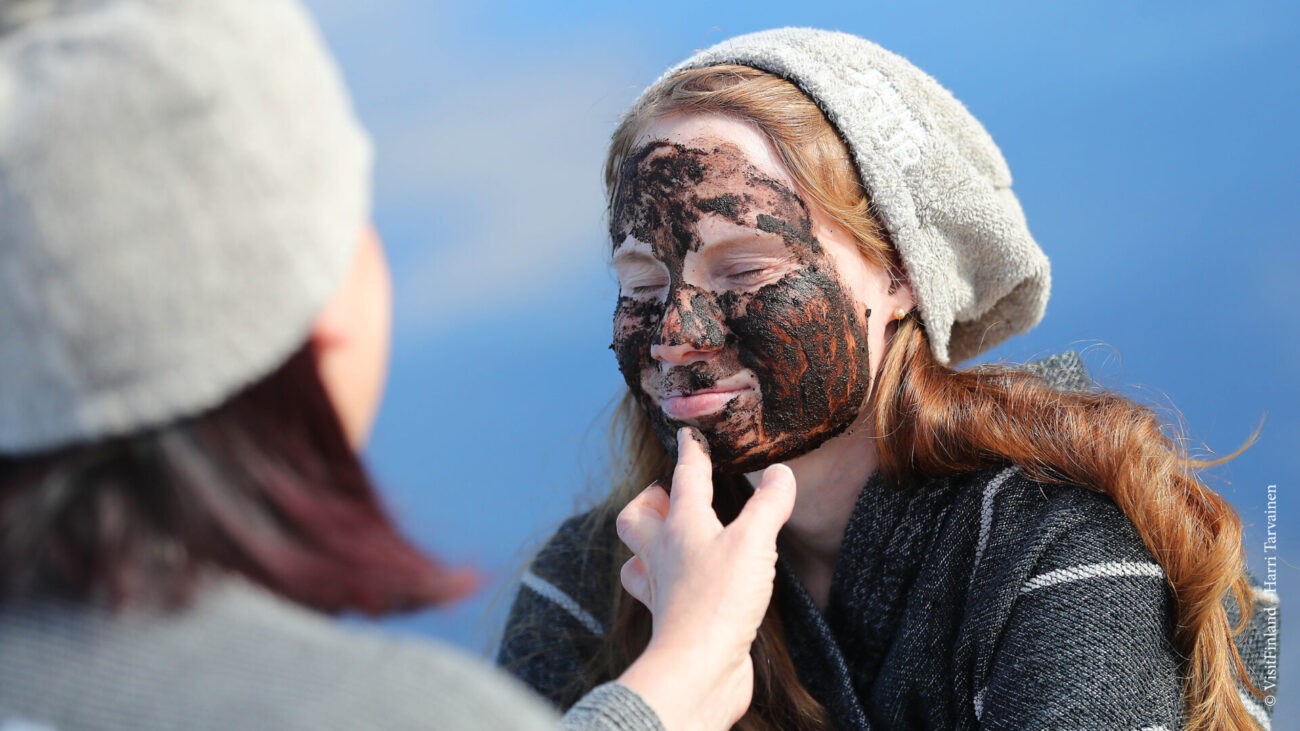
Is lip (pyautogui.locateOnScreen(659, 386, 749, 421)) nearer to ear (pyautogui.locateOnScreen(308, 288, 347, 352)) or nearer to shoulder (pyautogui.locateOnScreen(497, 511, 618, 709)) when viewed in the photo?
shoulder (pyautogui.locateOnScreen(497, 511, 618, 709))

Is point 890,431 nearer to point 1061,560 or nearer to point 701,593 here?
point 1061,560

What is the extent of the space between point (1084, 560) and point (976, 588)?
0.19m

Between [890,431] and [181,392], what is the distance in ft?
4.79

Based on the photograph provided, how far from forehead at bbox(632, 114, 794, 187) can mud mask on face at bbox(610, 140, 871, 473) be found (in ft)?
0.04

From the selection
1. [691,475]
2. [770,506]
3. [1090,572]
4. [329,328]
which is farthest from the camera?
[1090,572]

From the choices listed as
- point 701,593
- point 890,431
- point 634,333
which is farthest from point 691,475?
point 890,431

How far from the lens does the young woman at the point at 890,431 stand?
1.80 meters

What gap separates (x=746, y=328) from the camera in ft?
6.18

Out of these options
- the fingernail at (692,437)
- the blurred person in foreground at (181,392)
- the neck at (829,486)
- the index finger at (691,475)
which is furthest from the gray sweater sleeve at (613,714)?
the neck at (829,486)

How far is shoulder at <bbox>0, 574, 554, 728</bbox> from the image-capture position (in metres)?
0.80

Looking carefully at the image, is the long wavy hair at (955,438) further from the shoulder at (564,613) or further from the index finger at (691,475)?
the index finger at (691,475)

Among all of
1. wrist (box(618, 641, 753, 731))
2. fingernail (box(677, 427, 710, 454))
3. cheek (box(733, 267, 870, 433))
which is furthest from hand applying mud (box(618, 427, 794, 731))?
cheek (box(733, 267, 870, 433))

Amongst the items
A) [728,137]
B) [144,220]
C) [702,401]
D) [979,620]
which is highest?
[144,220]

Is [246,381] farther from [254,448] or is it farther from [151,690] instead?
[151,690]
